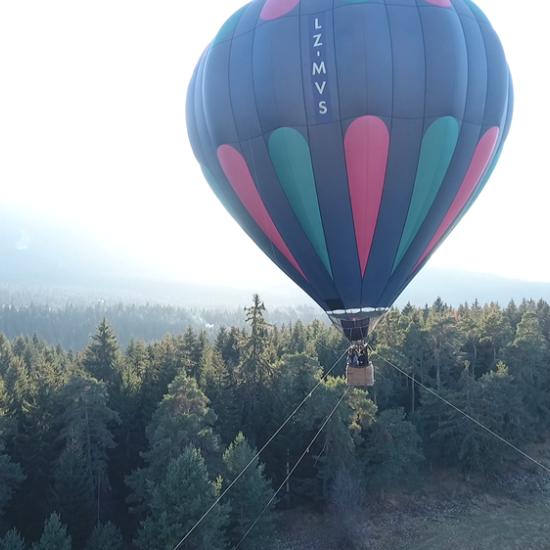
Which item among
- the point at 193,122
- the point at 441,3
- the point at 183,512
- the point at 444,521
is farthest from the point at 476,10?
the point at 444,521

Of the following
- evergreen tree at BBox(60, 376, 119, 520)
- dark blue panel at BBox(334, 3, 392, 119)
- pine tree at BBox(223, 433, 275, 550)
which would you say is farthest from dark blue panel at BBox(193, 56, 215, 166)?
evergreen tree at BBox(60, 376, 119, 520)

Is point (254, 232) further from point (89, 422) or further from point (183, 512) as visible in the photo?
point (89, 422)

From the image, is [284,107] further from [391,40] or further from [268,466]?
[268,466]

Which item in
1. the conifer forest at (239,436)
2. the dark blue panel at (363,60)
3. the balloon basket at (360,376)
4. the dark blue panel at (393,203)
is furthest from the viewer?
the conifer forest at (239,436)

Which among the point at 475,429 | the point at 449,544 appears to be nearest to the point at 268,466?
the point at 449,544

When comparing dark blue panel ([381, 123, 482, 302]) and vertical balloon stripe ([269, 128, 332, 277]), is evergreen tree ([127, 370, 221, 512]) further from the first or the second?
dark blue panel ([381, 123, 482, 302])

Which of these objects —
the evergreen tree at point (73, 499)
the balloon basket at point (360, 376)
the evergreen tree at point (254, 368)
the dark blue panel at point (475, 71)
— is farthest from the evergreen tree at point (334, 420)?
the dark blue panel at point (475, 71)

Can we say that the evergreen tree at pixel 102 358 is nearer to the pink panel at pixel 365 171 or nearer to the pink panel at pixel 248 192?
the pink panel at pixel 248 192
